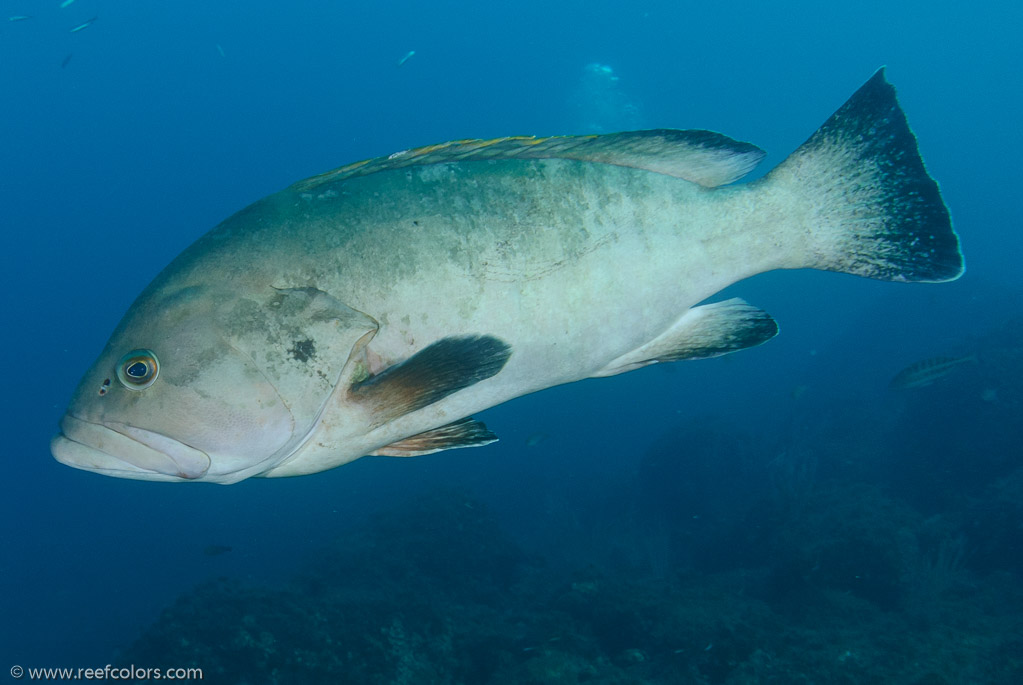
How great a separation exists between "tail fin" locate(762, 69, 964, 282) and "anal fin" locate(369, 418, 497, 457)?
1.81 meters

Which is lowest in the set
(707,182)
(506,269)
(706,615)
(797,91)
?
(706,615)

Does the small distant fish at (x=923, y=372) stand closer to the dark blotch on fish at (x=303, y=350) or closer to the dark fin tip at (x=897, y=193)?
the dark fin tip at (x=897, y=193)

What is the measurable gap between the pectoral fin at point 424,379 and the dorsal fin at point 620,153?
0.84 m

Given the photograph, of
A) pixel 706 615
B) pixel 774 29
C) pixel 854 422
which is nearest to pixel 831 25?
pixel 774 29

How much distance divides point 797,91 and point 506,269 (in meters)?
121

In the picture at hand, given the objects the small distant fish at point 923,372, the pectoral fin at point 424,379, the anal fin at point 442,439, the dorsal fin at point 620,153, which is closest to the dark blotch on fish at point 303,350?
the pectoral fin at point 424,379

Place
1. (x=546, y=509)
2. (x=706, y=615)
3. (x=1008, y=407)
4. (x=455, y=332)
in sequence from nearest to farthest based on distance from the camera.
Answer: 1. (x=455, y=332)
2. (x=706, y=615)
3. (x=1008, y=407)
4. (x=546, y=509)

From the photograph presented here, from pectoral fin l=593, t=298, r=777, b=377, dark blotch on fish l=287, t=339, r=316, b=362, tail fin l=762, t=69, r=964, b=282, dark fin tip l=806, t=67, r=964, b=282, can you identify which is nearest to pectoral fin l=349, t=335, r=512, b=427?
dark blotch on fish l=287, t=339, r=316, b=362

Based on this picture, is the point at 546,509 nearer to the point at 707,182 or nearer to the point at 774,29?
the point at 707,182

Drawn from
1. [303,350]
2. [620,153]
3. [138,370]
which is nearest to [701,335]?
[620,153]

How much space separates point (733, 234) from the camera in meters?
2.47

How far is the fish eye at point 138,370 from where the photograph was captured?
73.9 inches

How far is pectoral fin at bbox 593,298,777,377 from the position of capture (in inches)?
101

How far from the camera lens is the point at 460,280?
6.91 ft
